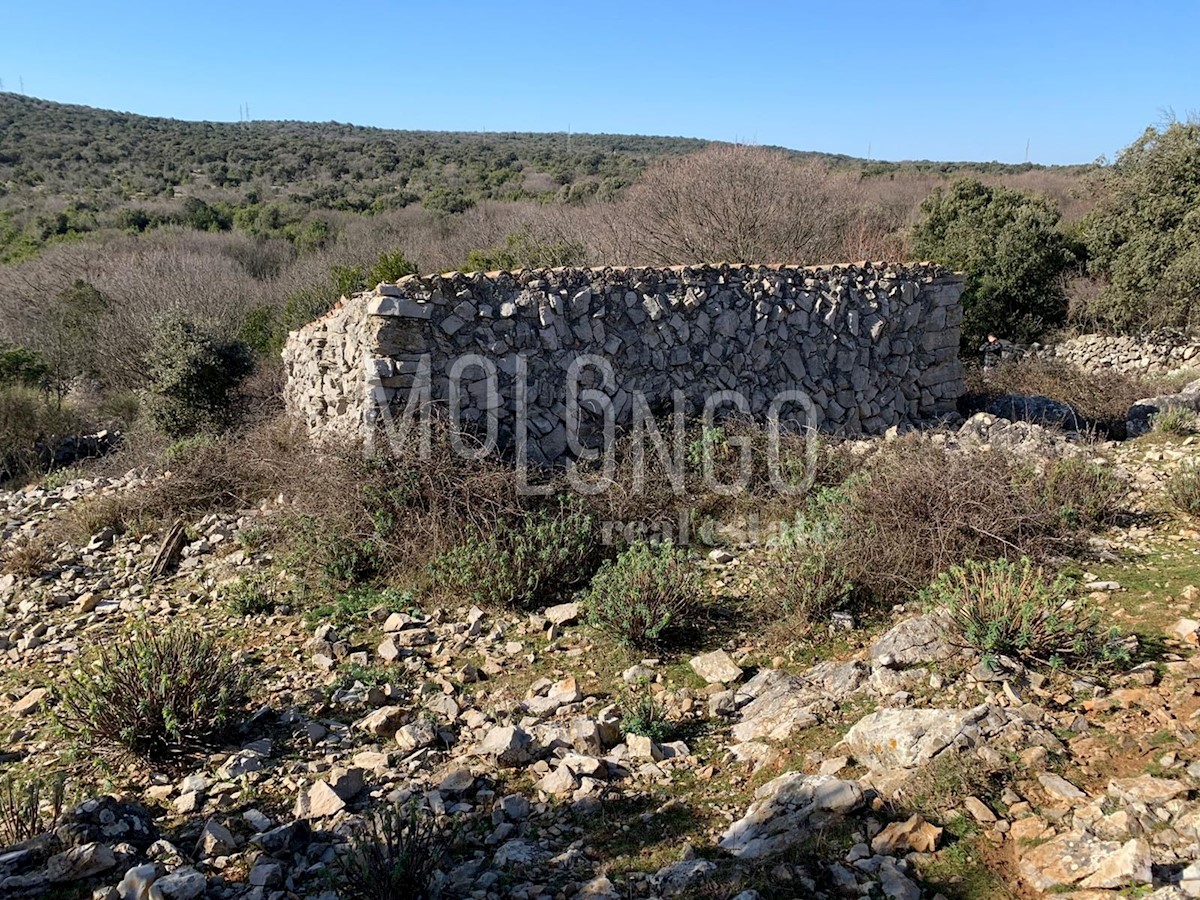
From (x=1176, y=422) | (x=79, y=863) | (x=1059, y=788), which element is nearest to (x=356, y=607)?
(x=79, y=863)

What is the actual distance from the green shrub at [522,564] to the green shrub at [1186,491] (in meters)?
4.29

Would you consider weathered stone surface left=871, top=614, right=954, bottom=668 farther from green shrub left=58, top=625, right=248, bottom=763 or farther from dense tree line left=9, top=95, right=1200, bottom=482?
dense tree line left=9, top=95, right=1200, bottom=482

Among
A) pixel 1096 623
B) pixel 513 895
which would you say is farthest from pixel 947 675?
pixel 513 895

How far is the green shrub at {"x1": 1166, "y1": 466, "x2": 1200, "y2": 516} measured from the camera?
5.66 m

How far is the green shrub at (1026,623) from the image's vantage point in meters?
3.70

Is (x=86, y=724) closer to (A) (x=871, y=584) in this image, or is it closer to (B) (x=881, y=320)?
(A) (x=871, y=584)

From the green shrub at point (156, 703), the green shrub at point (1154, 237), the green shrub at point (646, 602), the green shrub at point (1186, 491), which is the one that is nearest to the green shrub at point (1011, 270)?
the green shrub at point (1154, 237)

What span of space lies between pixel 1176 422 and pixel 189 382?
36.7 feet

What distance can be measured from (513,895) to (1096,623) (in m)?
3.18

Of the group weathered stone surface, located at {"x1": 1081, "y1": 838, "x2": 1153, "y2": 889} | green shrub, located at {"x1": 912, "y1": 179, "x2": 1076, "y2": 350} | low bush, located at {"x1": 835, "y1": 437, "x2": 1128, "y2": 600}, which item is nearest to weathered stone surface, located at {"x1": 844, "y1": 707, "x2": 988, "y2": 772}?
weathered stone surface, located at {"x1": 1081, "y1": 838, "x2": 1153, "y2": 889}

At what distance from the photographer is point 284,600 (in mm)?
5562

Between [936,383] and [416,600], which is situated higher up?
[936,383]

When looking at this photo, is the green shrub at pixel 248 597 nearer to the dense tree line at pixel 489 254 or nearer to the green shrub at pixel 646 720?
the green shrub at pixel 646 720

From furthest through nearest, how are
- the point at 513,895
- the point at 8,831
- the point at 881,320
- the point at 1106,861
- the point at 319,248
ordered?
the point at 319,248 < the point at 881,320 < the point at 8,831 < the point at 513,895 < the point at 1106,861
